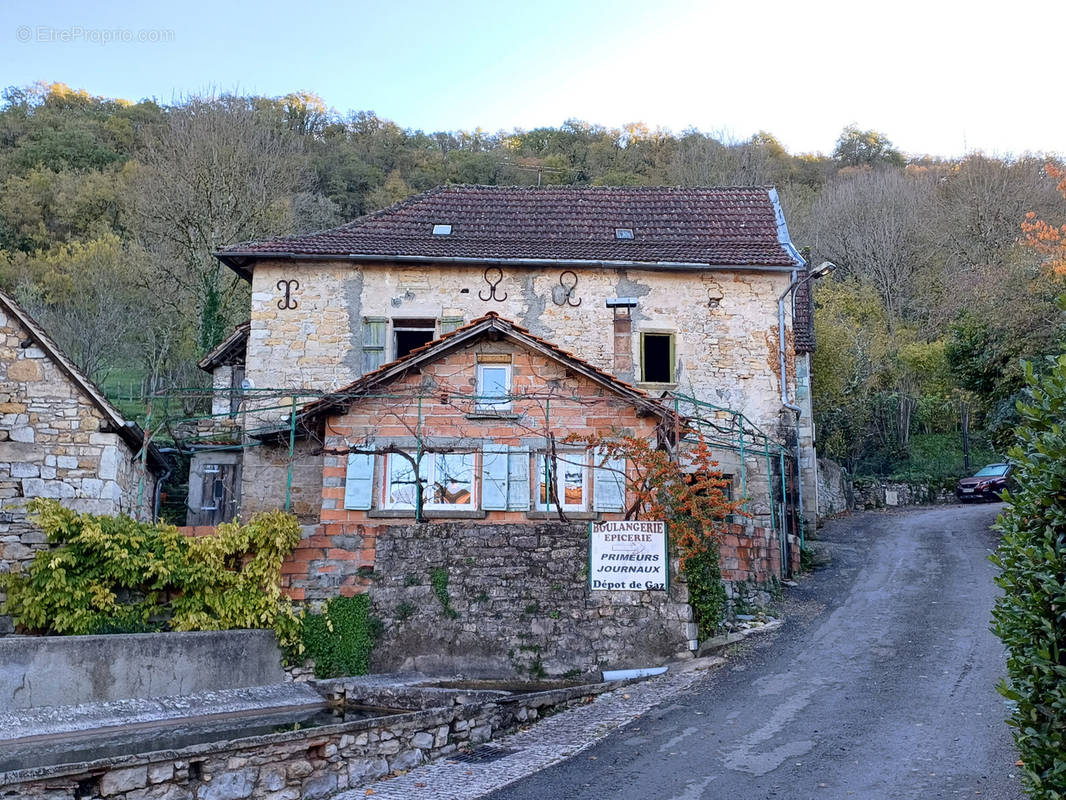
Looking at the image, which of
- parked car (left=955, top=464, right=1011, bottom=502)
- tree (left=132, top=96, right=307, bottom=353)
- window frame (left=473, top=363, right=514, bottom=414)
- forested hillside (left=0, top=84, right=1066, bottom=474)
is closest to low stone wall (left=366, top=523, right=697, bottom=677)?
window frame (left=473, top=363, right=514, bottom=414)

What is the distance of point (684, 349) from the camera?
1995 centimetres

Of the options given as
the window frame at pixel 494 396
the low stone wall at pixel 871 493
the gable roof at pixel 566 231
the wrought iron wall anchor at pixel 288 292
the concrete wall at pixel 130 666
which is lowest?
the concrete wall at pixel 130 666

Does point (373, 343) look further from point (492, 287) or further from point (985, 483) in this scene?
point (985, 483)

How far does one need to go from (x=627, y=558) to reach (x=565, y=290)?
7.88 meters

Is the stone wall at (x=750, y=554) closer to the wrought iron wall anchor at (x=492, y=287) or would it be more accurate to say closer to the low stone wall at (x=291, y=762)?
the low stone wall at (x=291, y=762)

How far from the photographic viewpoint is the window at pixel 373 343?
1961cm

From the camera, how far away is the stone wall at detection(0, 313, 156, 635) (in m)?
14.7

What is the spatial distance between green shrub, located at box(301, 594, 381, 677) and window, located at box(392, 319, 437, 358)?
7145 mm

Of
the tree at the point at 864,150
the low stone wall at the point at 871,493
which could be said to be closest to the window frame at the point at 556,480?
the low stone wall at the point at 871,493

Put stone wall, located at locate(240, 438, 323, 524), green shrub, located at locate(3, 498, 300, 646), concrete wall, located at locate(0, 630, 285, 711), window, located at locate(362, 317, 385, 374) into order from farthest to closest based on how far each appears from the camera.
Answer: window, located at locate(362, 317, 385, 374) → stone wall, located at locate(240, 438, 323, 524) → green shrub, located at locate(3, 498, 300, 646) → concrete wall, located at locate(0, 630, 285, 711)

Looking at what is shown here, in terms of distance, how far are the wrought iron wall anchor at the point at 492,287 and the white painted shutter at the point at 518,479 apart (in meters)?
5.61

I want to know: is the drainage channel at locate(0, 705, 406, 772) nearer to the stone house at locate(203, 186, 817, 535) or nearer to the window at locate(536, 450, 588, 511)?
the window at locate(536, 450, 588, 511)

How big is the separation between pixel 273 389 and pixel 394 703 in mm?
8177

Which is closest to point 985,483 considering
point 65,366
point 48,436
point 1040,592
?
point 65,366
